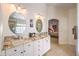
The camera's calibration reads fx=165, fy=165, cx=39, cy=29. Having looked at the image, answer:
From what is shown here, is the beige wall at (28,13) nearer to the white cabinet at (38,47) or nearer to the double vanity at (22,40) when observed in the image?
A: the double vanity at (22,40)

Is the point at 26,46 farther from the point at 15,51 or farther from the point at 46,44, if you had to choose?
the point at 46,44

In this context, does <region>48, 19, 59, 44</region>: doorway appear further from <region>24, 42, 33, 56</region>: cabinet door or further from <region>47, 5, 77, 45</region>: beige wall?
<region>24, 42, 33, 56</region>: cabinet door

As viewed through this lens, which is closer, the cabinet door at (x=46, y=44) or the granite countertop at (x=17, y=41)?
the granite countertop at (x=17, y=41)

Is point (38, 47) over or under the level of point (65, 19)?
under

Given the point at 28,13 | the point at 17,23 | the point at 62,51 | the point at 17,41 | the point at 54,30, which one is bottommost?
the point at 62,51

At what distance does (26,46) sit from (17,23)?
34 cm

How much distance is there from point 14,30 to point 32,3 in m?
0.44

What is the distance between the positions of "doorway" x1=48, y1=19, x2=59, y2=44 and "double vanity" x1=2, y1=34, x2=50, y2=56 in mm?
70

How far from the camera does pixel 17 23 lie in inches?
87.4

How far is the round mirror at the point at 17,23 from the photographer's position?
7.23ft

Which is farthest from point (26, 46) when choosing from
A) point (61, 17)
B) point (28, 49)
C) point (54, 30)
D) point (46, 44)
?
point (61, 17)

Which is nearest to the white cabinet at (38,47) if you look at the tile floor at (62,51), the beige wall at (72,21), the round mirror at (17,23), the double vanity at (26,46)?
the double vanity at (26,46)

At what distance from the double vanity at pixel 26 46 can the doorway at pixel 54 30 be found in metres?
0.07

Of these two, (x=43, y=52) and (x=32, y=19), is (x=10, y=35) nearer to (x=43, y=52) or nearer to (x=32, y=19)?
(x=32, y=19)
